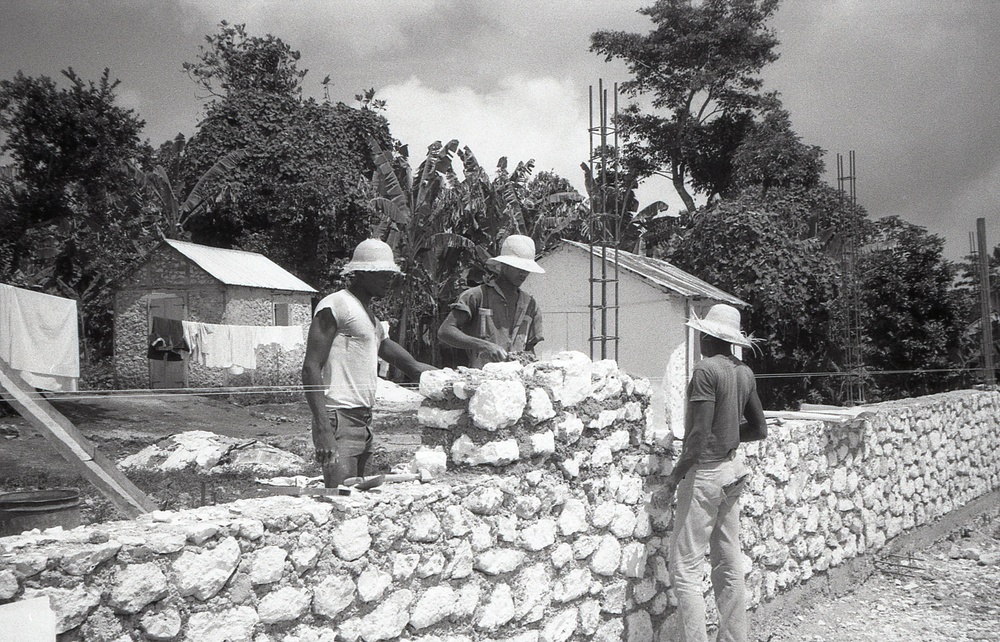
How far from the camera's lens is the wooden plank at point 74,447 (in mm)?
2738

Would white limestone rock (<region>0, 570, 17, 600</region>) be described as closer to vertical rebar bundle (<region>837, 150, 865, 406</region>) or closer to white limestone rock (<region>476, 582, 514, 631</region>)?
white limestone rock (<region>476, 582, 514, 631</region>)

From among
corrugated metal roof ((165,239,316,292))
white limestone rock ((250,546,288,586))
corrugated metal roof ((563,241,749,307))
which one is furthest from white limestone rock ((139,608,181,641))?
corrugated metal roof ((165,239,316,292))

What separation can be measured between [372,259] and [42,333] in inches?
254

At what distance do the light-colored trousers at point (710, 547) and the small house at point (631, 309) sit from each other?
393 inches

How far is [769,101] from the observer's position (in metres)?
25.5

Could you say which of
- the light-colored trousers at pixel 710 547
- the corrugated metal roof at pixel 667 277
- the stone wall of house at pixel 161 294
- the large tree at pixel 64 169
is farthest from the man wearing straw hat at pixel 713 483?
the stone wall of house at pixel 161 294

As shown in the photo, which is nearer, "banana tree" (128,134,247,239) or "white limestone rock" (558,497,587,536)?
"white limestone rock" (558,497,587,536)

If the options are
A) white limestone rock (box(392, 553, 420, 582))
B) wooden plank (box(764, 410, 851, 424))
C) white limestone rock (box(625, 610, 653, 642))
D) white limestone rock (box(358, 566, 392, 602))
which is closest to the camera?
white limestone rock (box(358, 566, 392, 602))

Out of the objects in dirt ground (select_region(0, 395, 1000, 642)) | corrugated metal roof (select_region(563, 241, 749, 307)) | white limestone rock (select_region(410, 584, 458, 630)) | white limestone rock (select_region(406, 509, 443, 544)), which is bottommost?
dirt ground (select_region(0, 395, 1000, 642))

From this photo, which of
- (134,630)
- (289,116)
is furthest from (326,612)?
(289,116)

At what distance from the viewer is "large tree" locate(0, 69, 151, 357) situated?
1188cm

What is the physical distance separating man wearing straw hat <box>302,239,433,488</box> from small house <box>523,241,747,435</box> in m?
11.1

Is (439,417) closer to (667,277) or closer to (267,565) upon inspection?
(267,565)

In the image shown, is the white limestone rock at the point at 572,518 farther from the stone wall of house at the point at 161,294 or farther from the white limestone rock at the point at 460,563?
the stone wall of house at the point at 161,294
